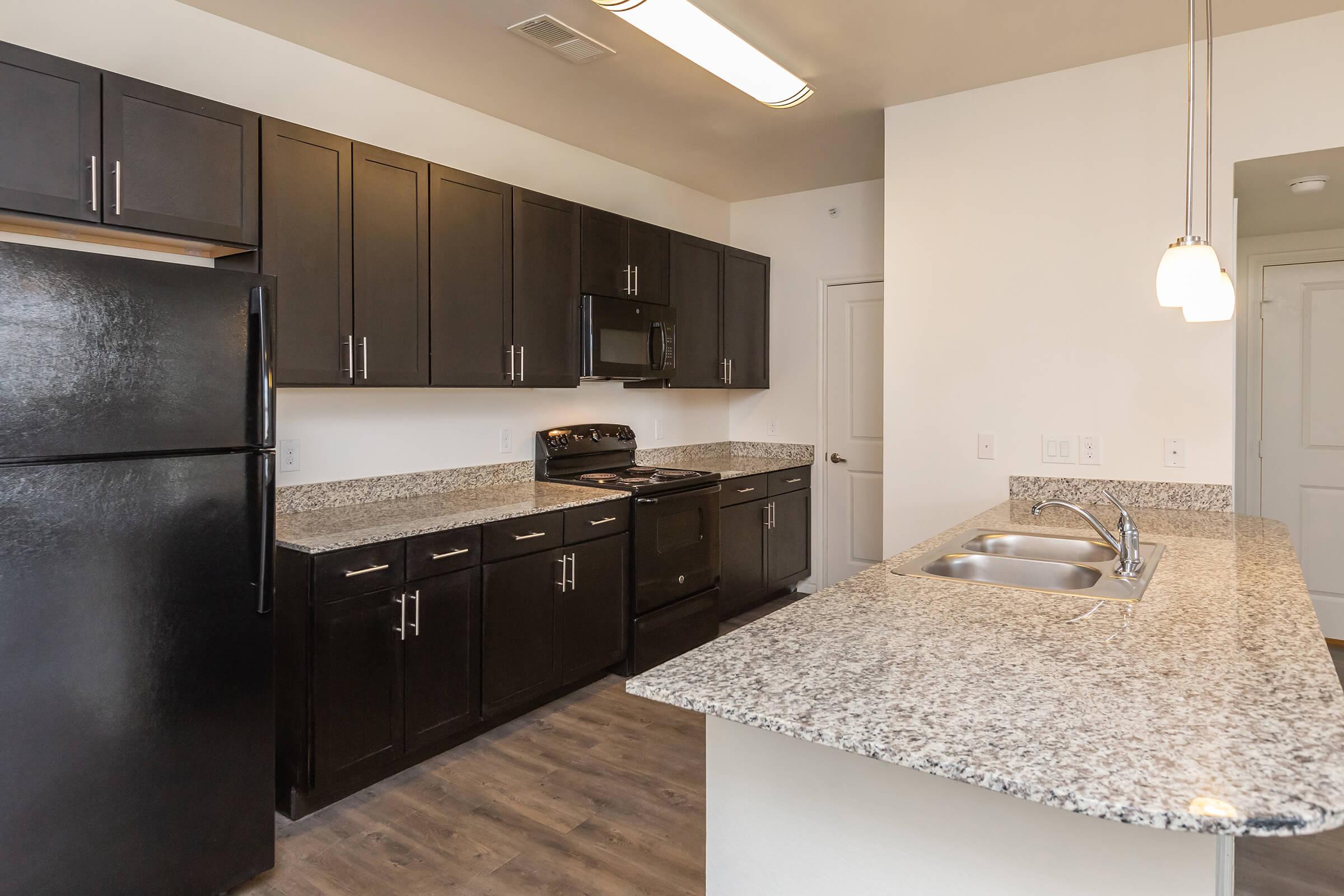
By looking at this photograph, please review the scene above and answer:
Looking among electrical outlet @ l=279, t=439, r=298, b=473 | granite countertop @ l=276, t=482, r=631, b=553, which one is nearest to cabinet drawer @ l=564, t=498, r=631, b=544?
granite countertop @ l=276, t=482, r=631, b=553

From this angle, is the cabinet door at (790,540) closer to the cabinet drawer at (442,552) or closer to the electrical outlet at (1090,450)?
the electrical outlet at (1090,450)

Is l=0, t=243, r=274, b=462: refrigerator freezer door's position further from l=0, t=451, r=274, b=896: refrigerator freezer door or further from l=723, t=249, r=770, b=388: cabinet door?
l=723, t=249, r=770, b=388: cabinet door

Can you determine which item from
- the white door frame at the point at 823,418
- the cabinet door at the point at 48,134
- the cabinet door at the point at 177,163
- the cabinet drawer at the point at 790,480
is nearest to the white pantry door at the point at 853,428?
the white door frame at the point at 823,418

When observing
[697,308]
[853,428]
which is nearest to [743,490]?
[853,428]

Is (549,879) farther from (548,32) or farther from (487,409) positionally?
(548,32)

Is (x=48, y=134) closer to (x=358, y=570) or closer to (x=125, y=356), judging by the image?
(x=125, y=356)

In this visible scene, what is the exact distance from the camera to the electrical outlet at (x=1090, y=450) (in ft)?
10.4

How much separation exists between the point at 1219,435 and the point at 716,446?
2973 millimetres

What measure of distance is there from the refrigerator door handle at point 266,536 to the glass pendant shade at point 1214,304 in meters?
2.21

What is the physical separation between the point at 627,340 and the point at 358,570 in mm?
1947

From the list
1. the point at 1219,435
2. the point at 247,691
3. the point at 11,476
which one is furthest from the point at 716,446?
the point at 11,476

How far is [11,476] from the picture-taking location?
1.64m

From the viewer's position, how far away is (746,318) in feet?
16.5

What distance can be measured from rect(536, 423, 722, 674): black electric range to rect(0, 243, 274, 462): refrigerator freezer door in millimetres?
1913
